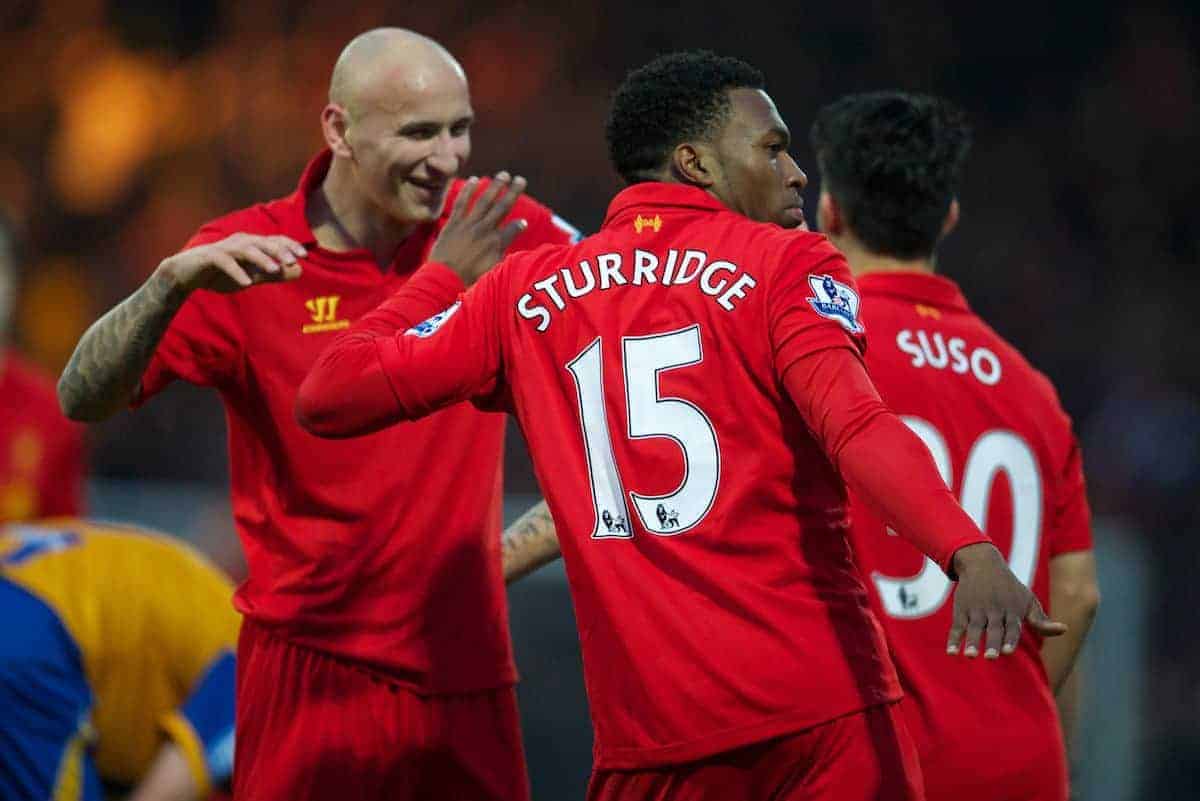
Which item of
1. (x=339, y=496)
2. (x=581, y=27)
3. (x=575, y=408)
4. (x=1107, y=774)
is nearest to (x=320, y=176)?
(x=339, y=496)

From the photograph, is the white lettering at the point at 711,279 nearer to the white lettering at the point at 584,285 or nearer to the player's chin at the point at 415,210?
the white lettering at the point at 584,285

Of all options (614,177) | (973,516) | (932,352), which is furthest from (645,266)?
(614,177)

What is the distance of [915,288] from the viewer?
3611 mm

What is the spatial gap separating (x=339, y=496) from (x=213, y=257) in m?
0.62

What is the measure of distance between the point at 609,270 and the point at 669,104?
0.31 metres

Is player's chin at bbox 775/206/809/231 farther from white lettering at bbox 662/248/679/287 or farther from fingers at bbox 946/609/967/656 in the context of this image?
fingers at bbox 946/609/967/656

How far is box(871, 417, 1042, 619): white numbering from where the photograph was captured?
341 centimetres

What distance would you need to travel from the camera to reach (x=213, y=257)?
124 inches

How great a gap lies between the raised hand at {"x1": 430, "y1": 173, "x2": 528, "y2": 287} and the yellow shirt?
145 cm

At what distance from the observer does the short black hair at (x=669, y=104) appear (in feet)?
9.43

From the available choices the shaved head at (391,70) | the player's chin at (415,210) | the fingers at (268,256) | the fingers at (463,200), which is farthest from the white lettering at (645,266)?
the shaved head at (391,70)

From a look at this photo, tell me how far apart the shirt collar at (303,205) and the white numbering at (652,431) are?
112cm

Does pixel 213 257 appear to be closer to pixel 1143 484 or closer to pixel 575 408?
pixel 575 408

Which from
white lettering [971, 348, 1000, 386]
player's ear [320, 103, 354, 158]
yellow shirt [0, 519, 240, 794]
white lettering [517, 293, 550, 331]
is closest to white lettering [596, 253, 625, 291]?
white lettering [517, 293, 550, 331]
